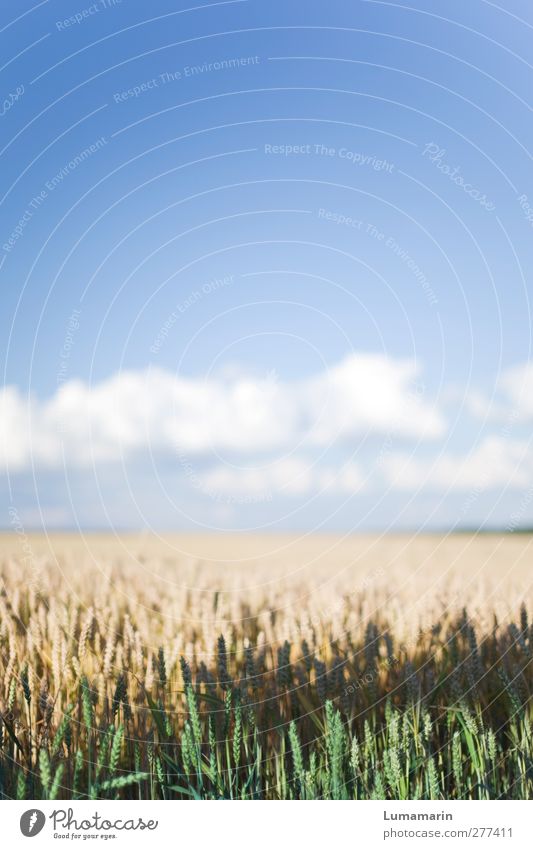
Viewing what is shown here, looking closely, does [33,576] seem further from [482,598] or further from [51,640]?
[482,598]

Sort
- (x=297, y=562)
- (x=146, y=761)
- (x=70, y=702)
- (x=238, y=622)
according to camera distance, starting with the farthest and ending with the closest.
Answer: (x=297, y=562) < (x=238, y=622) < (x=70, y=702) < (x=146, y=761)

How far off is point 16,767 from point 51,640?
1.46 ft

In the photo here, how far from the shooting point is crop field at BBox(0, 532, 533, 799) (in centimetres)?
227

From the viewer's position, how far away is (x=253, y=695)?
2.49 metres

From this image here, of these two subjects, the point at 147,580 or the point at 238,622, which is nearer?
the point at 238,622

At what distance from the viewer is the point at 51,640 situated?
2664 millimetres

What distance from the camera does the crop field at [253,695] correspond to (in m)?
2.27
